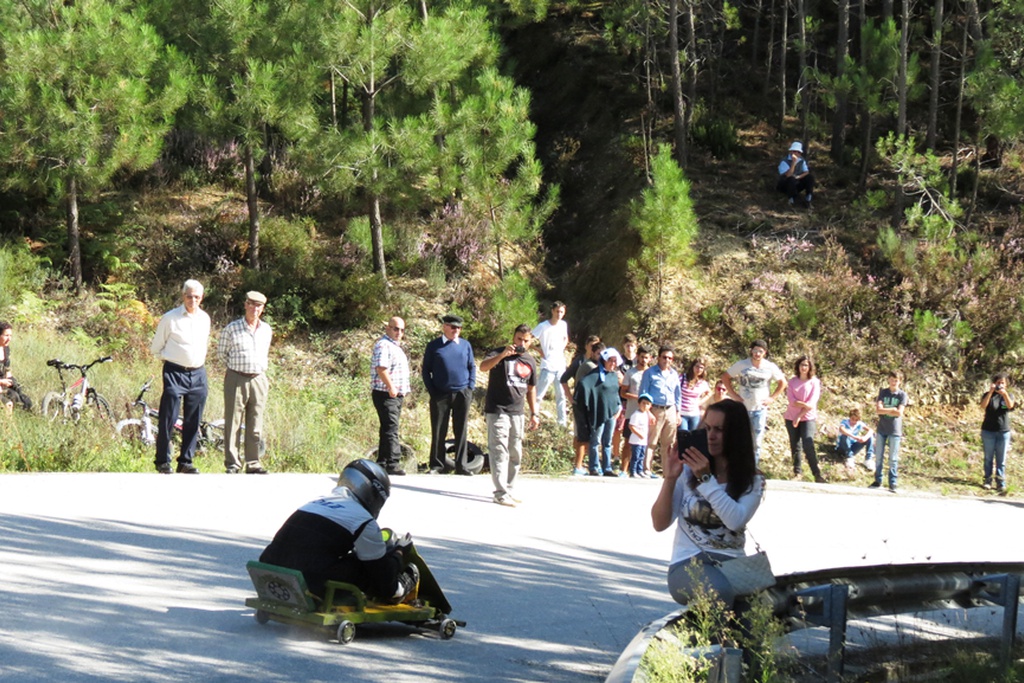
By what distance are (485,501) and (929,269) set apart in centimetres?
1450

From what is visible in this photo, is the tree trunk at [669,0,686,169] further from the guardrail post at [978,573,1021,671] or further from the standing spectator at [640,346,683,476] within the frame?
the guardrail post at [978,573,1021,671]

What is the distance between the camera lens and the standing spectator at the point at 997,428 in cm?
1800

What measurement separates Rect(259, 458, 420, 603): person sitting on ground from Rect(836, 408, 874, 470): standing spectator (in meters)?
14.0

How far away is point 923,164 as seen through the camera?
82.2 feet

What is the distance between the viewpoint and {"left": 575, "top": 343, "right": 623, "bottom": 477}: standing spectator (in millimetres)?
17031

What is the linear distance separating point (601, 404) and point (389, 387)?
3613 mm

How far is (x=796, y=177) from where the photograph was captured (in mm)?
27125

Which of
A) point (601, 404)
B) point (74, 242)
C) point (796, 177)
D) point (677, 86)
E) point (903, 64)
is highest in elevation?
point (903, 64)

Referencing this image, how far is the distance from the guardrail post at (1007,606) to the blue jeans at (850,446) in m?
13.7

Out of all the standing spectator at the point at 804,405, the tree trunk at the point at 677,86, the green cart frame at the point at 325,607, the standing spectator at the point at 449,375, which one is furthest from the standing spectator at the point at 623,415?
the green cart frame at the point at 325,607

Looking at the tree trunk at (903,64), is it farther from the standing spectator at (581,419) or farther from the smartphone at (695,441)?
the smartphone at (695,441)

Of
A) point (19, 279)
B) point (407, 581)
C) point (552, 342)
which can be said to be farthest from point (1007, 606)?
point (19, 279)

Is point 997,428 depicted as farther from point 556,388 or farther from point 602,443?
point 556,388

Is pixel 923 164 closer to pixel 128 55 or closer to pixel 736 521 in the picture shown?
pixel 128 55
